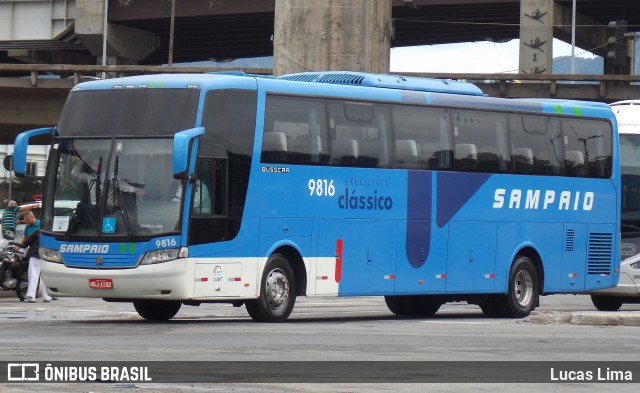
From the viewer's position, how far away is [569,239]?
Result: 25.9m

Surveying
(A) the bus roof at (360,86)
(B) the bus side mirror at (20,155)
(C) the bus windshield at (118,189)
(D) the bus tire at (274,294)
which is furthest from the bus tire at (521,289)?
(B) the bus side mirror at (20,155)

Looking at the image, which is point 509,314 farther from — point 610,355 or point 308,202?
point 610,355

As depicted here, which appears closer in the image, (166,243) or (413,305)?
(166,243)

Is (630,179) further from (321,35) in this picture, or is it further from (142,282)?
(321,35)

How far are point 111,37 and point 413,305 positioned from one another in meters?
55.9

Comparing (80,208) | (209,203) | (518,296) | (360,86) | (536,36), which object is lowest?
(518,296)

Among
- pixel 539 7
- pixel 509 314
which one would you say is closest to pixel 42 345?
pixel 509 314

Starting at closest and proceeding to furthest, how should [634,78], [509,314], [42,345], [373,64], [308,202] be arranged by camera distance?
[42,345] → [308,202] → [509,314] → [373,64] → [634,78]

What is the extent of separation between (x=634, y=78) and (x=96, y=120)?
42323 mm

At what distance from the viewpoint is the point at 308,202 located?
70.1ft

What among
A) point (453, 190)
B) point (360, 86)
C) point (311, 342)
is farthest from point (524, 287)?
point (311, 342)

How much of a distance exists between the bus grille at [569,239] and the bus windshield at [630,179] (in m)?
2.67

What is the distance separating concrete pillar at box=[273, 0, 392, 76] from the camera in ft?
135

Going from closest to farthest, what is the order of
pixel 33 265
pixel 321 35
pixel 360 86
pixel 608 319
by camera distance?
pixel 608 319 < pixel 360 86 < pixel 33 265 < pixel 321 35
